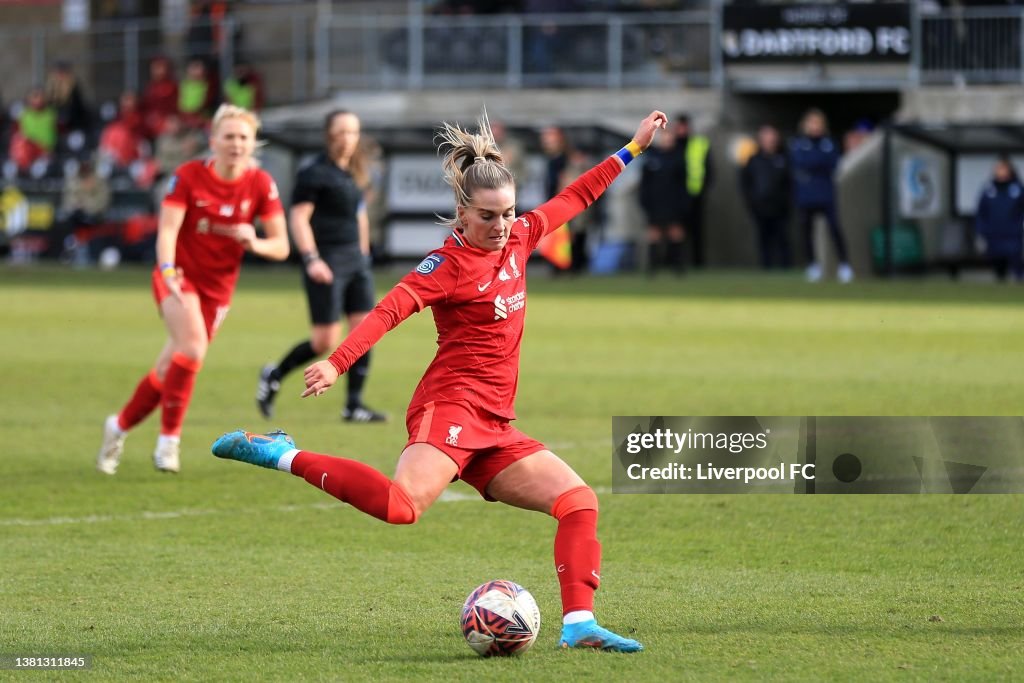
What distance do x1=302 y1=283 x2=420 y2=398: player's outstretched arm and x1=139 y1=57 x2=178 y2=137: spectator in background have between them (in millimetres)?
27377

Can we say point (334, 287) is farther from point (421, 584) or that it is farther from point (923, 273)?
point (923, 273)

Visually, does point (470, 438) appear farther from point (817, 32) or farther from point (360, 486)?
point (817, 32)

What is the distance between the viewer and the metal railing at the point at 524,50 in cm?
2711

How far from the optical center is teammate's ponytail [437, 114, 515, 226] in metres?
5.46

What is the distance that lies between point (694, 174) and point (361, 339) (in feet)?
72.1

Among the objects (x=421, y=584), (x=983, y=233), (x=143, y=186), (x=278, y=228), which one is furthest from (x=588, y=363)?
(x=143, y=186)

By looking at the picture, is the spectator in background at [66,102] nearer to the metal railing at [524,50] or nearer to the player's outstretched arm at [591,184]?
the metal railing at [524,50]

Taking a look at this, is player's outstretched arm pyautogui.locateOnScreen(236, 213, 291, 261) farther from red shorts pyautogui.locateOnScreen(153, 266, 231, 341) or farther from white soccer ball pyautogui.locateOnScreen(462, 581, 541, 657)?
white soccer ball pyautogui.locateOnScreen(462, 581, 541, 657)

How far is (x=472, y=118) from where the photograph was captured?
2984 centimetres

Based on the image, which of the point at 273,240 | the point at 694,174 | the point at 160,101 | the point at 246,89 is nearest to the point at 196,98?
the point at 160,101

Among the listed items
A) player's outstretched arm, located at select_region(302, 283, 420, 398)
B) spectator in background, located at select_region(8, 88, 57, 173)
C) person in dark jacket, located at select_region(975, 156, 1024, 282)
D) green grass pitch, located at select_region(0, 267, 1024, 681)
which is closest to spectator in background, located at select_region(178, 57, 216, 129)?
spectator in background, located at select_region(8, 88, 57, 173)

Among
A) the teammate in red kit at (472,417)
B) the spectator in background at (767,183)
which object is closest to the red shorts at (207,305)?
the teammate in red kit at (472,417)

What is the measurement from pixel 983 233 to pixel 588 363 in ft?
37.4

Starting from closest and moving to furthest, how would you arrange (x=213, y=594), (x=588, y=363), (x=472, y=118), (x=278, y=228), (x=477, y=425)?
(x=477, y=425), (x=213, y=594), (x=278, y=228), (x=588, y=363), (x=472, y=118)
